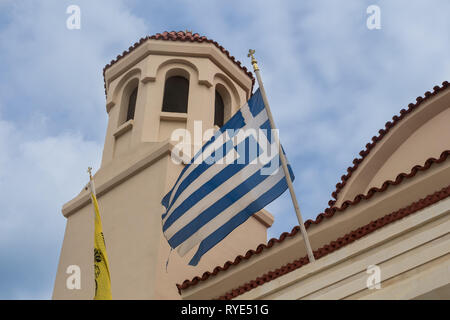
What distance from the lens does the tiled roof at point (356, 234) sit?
23.0ft

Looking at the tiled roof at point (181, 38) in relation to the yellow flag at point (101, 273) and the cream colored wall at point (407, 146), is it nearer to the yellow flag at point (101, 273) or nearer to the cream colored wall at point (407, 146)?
the cream colored wall at point (407, 146)

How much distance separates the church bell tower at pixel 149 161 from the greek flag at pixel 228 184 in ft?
6.95

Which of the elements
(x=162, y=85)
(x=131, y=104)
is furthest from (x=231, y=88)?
(x=131, y=104)

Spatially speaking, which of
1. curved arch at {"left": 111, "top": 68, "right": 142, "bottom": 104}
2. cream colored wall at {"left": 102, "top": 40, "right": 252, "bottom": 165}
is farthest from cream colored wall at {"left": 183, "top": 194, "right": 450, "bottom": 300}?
curved arch at {"left": 111, "top": 68, "right": 142, "bottom": 104}

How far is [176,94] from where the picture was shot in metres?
14.7

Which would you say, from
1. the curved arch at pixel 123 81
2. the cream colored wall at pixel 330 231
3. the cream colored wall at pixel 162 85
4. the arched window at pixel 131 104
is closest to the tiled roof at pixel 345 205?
the cream colored wall at pixel 330 231

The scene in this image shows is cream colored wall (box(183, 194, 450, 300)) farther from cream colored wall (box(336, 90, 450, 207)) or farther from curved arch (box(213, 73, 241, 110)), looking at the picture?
curved arch (box(213, 73, 241, 110))

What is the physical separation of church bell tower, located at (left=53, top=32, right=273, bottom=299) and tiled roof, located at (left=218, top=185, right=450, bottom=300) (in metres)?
2.31

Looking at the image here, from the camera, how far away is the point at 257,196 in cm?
782

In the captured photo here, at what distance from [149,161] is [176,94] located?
255 cm

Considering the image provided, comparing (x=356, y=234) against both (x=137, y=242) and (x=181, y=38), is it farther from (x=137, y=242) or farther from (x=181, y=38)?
(x=181, y=38)
